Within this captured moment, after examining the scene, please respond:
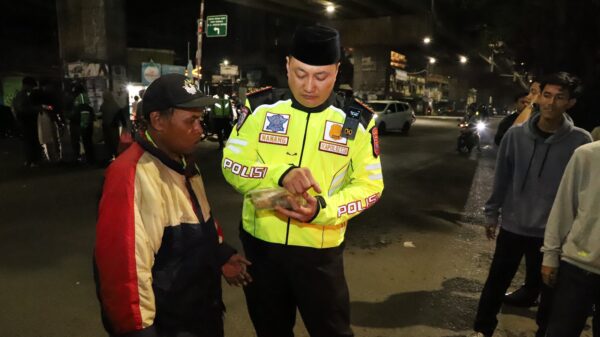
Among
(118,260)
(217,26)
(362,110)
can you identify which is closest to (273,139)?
(362,110)

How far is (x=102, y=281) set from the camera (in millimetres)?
1507

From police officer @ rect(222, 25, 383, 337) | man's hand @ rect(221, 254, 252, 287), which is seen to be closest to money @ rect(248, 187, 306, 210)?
police officer @ rect(222, 25, 383, 337)

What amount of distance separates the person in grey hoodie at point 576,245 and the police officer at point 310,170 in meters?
1.11

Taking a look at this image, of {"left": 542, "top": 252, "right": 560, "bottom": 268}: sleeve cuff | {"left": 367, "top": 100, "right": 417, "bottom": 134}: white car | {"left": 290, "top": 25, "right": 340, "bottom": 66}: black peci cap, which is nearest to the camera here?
{"left": 290, "top": 25, "right": 340, "bottom": 66}: black peci cap

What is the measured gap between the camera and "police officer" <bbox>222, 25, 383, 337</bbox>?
1990 mm

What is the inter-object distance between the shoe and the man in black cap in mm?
3108

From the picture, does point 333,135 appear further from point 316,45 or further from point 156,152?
point 156,152

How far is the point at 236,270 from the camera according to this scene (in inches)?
81.4

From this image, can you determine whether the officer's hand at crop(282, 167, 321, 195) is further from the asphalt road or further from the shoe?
the shoe

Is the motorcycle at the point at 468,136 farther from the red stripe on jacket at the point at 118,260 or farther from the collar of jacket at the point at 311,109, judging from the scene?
the red stripe on jacket at the point at 118,260

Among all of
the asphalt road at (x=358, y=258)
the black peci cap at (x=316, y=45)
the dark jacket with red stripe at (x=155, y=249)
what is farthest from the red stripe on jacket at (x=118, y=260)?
the asphalt road at (x=358, y=258)

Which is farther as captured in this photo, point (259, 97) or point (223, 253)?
point (259, 97)

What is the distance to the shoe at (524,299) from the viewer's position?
3.85 m

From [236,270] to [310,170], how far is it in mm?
623
